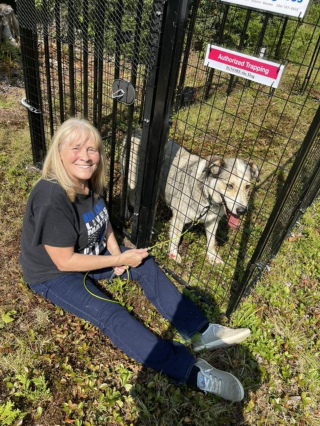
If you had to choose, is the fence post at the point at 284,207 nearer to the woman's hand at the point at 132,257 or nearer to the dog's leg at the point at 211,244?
the dog's leg at the point at 211,244

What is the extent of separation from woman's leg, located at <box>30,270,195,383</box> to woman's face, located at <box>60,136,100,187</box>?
954 mm

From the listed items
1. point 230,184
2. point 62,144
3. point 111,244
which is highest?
point 62,144

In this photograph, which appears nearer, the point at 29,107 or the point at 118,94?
the point at 118,94

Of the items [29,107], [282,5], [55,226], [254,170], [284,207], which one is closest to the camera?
[282,5]

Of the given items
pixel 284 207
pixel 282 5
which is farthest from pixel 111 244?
pixel 282 5

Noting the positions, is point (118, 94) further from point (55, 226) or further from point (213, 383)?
point (213, 383)

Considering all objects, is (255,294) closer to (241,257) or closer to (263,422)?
(241,257)

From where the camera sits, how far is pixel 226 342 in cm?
292

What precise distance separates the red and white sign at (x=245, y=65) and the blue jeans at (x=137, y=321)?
6.37 ft

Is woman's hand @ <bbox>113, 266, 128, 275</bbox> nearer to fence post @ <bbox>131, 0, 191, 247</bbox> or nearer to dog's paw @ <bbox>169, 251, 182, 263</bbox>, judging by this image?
fence post @ <bbox>131, 0, 191, 247</bbox>

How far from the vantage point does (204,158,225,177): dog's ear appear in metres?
3.07

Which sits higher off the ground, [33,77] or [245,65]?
[245,65]

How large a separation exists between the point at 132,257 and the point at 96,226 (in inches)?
17.8

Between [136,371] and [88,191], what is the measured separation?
1.59 m
